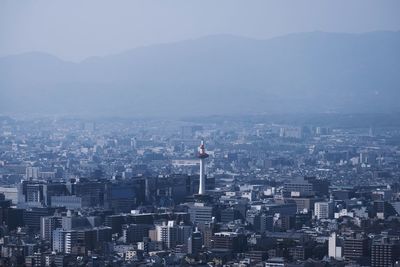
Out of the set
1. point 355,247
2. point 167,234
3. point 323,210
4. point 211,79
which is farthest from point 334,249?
point 211,79

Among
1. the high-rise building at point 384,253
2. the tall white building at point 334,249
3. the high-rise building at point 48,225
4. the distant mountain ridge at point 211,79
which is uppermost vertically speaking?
the distant mountain ridge at point 211,79

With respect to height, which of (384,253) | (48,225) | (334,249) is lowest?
(48,225)

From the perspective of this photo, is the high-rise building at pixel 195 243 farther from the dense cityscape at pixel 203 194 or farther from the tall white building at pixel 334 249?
the tall white building at pixel 334 249

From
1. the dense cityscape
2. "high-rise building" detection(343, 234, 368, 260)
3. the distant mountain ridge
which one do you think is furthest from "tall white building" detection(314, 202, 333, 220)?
the distant mountain ridge

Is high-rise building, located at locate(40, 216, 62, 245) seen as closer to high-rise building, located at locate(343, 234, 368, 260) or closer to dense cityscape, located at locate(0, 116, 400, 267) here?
dense cityscape, located at locate(0, 116, 400, 267)

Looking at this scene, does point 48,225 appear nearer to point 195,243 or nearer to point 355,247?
point 195,243

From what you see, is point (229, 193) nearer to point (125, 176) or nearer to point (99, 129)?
point (125, 176)

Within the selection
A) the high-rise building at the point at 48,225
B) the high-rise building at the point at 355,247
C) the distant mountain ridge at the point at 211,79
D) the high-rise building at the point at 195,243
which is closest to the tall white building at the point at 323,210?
the high-rise building at the point at 195,243
